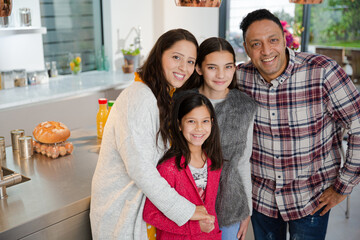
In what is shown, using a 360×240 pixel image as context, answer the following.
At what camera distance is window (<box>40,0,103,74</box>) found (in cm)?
384

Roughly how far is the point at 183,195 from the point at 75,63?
112 inches

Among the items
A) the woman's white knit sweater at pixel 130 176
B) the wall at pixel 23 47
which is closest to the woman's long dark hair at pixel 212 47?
the woman's white knit sweater at pixel 130 176

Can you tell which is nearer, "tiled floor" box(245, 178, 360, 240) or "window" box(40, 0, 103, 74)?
"tiled floor" box(245, 178, 360, 240)

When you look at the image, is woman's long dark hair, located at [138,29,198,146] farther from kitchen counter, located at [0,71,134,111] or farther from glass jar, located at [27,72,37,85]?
glass jar, located at [27,72,37,85]

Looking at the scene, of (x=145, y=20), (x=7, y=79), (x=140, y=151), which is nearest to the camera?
(x=140, y=151)

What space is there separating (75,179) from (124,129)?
0.46m

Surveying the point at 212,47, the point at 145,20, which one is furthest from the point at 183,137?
the point at 145,20

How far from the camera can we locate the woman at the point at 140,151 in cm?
129

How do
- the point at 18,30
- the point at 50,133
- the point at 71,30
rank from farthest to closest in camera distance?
the point at 71,30, the point at 18,30, the point at 50,133

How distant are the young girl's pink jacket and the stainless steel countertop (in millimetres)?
266

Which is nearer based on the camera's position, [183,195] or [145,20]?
[183,195]

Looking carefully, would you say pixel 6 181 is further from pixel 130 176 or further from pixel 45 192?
pixel 130 176

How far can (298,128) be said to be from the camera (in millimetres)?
1604

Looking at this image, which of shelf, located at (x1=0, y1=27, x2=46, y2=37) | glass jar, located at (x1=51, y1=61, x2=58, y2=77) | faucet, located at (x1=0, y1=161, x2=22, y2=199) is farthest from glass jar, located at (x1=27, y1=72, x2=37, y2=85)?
faucet, located at (x1=0, y1=161, x2=22, y2=199)
